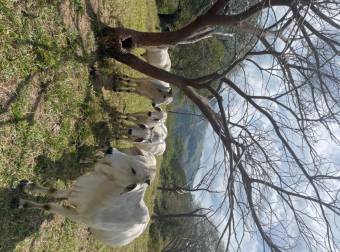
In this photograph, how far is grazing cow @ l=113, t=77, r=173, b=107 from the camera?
1259 centimetres

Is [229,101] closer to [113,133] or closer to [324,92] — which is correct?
[324,92]

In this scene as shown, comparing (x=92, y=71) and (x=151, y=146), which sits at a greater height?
(x=92, y=71)

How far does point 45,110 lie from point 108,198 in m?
1.94

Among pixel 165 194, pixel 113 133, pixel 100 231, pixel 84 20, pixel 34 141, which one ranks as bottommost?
pixel 100 231

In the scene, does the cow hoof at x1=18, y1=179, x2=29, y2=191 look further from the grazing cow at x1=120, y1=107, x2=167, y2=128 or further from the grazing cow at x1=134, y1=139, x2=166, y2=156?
the grazing cow at x1=120, y1=107, x2=167, y2=128

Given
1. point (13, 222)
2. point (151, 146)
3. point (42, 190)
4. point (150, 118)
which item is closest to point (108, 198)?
point (42, 190)

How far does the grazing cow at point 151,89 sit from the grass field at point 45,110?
4.13 feet

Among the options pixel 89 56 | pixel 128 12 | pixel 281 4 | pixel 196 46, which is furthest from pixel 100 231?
pixel 196 46

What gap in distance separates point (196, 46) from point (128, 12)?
1064 centimetres

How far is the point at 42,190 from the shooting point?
7.94 meters

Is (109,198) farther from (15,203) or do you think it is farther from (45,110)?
(45,110)

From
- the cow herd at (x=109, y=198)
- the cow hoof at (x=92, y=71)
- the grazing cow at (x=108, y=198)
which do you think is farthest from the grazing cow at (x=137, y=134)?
the grazing cow at (x=108, y=198)

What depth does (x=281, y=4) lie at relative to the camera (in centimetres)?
871

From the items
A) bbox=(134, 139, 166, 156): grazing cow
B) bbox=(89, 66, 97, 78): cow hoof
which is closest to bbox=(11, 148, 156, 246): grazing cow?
bbox=(89, 66, 97, 78): cow hoof
